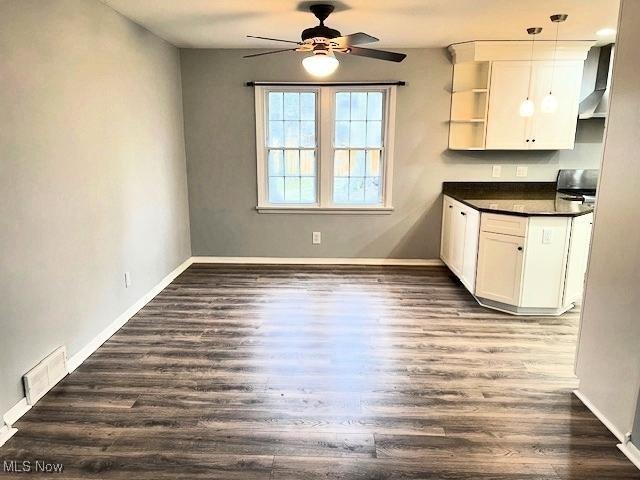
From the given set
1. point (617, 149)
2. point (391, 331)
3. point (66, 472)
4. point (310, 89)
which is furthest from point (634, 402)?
point (310, 89)

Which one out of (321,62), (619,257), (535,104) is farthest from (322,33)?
(535,104)

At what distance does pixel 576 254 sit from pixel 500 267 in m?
0.59

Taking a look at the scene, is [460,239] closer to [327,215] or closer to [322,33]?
[327,215]

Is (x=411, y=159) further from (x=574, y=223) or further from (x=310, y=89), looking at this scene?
(x=574, y=223)

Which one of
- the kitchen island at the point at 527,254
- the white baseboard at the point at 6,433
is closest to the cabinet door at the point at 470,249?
the kitchen island at the point at 527,254

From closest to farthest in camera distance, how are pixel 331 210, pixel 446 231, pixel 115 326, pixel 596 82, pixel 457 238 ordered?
pixel 115 326
pixel 457 238
pixel 596 82
pixel 446 231
pixel 331 210

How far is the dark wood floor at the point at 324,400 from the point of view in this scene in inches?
80.8

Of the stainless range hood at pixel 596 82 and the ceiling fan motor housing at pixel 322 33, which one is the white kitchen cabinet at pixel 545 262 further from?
the ceiling fan motor housing at pixel 322 33

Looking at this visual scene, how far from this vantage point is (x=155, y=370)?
2.86 m

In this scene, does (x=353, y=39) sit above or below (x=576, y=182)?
above

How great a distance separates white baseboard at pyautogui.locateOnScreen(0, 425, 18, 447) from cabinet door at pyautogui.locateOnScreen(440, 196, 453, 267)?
4040 mm

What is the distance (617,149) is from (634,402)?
4.06 feet

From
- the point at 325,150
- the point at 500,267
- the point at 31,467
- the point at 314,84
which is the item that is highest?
the point at 314,84

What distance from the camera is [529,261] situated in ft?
12.1
